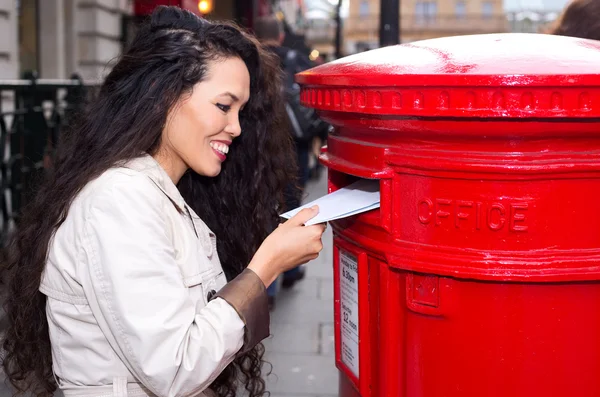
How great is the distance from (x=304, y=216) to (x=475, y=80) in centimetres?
54

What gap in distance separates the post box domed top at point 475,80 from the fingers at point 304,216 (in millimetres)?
230

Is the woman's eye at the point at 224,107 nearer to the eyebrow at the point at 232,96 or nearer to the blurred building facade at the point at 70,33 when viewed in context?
the eyebrow at the point at 232,96

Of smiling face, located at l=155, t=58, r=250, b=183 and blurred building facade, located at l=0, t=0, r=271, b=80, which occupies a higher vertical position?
blurred building facade, located at l=0, t=0, r=271, b=80

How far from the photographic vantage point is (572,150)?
5.08 feet

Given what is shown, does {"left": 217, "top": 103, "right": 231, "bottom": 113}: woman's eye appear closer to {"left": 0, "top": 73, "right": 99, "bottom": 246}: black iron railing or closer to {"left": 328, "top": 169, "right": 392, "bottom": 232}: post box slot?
{"left": 328, "top": 169, "right": 392, "bottom": 232}: post box slot

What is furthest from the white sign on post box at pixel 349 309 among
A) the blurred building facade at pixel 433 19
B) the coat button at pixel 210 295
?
the blurred building facade at pixel 433 19

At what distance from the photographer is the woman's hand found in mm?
1854

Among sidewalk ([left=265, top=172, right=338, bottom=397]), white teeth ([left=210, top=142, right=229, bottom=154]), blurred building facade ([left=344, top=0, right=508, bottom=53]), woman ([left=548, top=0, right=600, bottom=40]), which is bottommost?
sidewalk ([left=265, top=172, right=338, bottom=397])

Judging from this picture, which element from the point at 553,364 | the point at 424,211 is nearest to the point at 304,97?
the point at 424,211

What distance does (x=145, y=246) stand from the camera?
1685 mm

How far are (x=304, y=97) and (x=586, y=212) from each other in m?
0.76

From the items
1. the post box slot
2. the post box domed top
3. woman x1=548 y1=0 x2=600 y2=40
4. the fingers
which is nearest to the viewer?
the post box domed top

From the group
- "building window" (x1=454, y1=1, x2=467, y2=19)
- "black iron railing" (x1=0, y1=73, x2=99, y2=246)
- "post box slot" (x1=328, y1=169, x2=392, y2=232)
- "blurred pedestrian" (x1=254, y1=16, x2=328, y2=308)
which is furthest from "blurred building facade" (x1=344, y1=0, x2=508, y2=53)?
"post box slot" (x1=328, y1=169, x2=392, y2=232)

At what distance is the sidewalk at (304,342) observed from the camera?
12.2 feet
